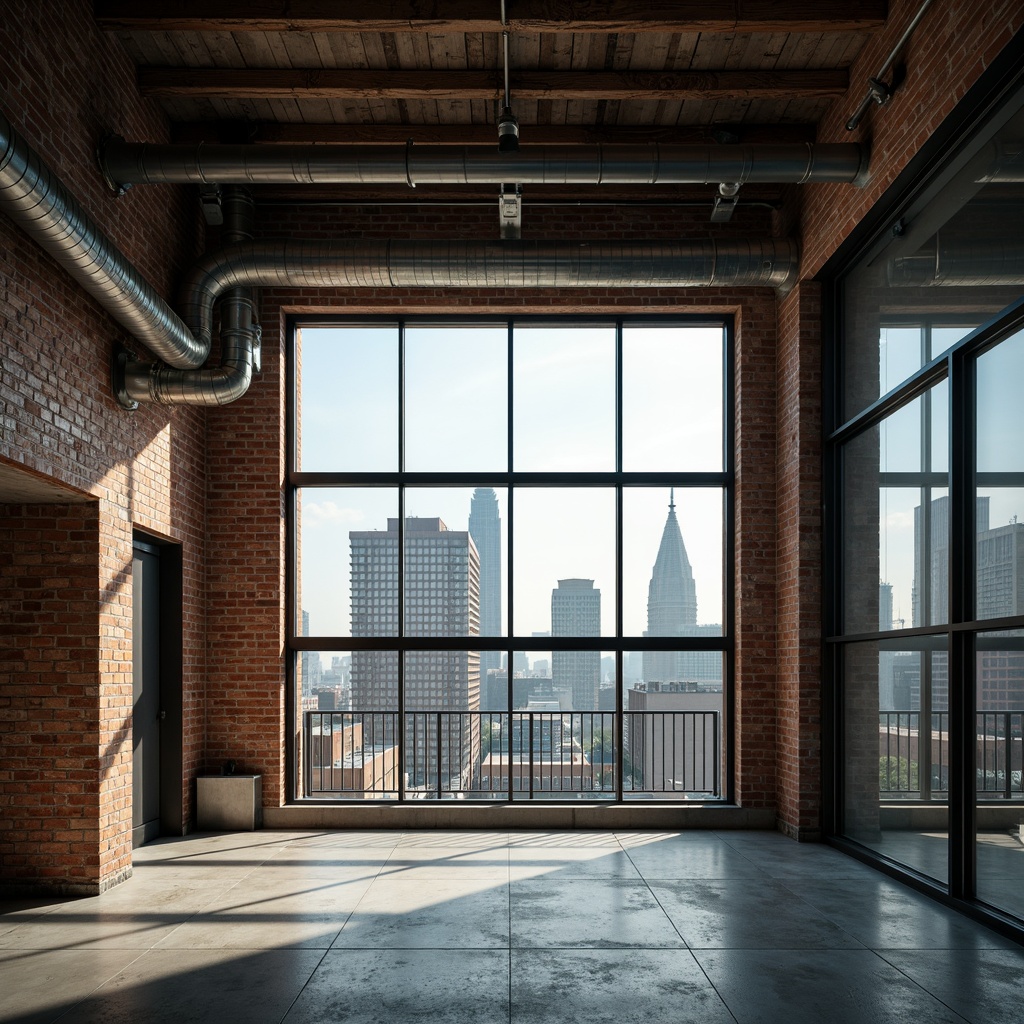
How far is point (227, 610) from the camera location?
7.30 meters

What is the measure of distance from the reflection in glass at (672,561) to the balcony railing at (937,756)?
1.98 m

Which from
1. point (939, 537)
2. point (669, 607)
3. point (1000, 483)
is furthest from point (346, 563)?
point (1000, 483)

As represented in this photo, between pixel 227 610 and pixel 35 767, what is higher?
pixel 227 610

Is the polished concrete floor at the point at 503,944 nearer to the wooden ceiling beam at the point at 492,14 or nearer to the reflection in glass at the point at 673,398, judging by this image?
the reflection in glass at the point at 673,398

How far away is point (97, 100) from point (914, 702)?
18.8 feet

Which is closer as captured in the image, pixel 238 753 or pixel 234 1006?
pixel 234 1006

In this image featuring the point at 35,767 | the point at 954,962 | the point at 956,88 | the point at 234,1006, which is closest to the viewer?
the point at 234,1006

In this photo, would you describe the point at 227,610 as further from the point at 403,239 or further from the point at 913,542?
the point at 913,542

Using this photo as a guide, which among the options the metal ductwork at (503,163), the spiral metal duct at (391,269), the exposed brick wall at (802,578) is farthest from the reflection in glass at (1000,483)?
the exposed brick wall at (802,578)

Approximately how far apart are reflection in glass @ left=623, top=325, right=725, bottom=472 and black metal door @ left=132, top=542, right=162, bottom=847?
367cm

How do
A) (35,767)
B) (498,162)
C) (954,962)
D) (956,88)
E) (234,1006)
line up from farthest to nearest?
(498,162), (35,767), (956,88), (954,962), (234,1006)

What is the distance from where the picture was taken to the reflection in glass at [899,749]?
5070 mm

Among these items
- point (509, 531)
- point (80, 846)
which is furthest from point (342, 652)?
point (80, 846)

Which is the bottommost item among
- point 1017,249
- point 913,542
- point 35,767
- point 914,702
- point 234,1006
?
point 234,1006
